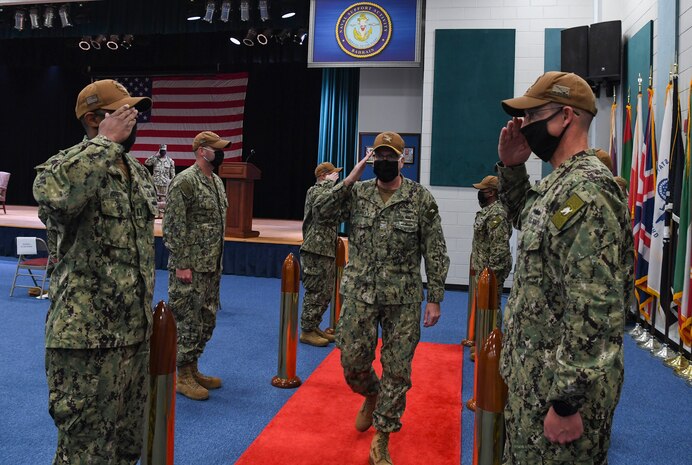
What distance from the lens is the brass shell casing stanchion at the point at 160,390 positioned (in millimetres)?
2031

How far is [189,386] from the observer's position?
3.71 meters

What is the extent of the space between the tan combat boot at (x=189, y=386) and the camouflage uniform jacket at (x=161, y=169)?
902 cm

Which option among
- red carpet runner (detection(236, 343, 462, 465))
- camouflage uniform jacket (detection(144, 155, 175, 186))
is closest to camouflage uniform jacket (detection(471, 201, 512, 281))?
red carpet runner (detection(236, 343, 462, 465))

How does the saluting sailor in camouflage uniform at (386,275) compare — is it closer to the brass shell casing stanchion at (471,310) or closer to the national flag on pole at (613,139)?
the brass shell casing stanchion at (471,310)

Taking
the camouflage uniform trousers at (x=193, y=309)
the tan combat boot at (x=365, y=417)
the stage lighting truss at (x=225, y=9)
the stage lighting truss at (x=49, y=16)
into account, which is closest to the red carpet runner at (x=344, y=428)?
the tan combat boot at (x=365, y=417)

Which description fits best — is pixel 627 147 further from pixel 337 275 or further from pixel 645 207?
pixel 337 275

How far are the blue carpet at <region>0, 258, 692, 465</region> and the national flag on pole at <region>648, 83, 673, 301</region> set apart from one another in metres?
Answer: 0.75

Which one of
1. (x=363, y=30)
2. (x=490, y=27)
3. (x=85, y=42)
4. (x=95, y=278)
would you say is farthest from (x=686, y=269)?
(x=85, y=42)

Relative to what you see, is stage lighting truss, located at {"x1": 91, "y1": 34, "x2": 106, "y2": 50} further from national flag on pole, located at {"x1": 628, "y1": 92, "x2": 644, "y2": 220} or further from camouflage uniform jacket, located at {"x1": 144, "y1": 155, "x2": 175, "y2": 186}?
national flag on pole, located at {"x1": 628, "y1": 92, "x2": 644, "y2": 220}

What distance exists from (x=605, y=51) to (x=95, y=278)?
7156 mm

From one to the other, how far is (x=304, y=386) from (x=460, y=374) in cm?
127

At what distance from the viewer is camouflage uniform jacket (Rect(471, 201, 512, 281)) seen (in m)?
4.49

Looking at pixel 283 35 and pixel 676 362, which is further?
pixel 283 35

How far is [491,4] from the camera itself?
852 cm
